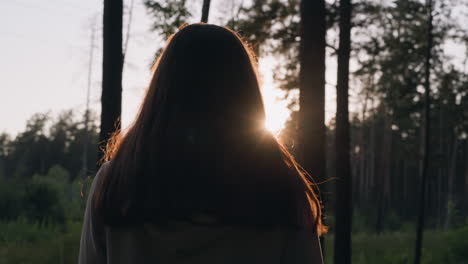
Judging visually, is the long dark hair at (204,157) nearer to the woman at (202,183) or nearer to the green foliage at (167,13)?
the woman at (202,183)

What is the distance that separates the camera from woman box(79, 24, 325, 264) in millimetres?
1478

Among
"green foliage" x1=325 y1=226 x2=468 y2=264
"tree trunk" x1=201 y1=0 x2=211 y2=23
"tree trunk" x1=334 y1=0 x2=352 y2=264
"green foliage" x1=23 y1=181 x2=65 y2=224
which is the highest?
"tree trunk" x1=201 y1=0 x2=211 y2=23

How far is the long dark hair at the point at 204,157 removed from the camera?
147 centimetres

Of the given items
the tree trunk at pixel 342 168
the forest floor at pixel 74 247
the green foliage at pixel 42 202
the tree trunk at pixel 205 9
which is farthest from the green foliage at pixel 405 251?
the green foliage at pixel 42 202

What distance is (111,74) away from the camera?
25.9ft

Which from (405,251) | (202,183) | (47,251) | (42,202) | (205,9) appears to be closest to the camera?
(202,183)

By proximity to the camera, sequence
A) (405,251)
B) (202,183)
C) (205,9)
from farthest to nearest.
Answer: (405,251) < (205,9) < (202,183)

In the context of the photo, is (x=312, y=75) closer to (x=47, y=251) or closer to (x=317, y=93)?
(x=317, y=93)

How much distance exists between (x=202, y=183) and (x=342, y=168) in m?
10.7

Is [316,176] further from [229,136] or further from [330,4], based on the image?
[330,4]

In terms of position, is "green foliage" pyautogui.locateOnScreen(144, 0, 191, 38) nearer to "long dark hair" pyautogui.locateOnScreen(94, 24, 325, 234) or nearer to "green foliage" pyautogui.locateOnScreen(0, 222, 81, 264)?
"green foliage" pyautogui.locateOnScreen(0, 222, 81, 264)

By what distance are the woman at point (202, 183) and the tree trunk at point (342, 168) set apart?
34.1 feet

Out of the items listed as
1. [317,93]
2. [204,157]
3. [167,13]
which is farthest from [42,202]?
[204,157]

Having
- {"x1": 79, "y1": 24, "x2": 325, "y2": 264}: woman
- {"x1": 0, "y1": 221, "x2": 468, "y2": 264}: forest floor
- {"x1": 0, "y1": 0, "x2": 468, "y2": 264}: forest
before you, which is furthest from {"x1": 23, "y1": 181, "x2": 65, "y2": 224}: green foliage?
{"x1": 79, "y1": 24, "x2": 325, "y2": 264}: woman
